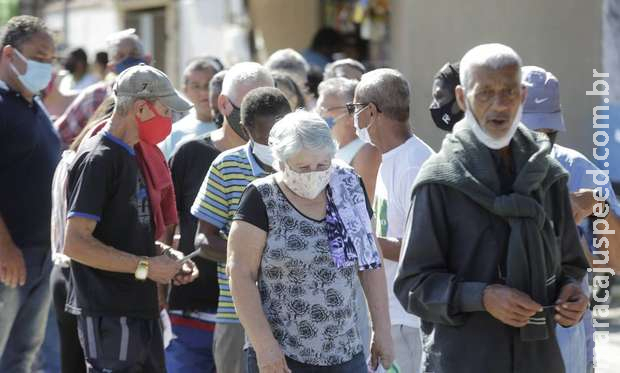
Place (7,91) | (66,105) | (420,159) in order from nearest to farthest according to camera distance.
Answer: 1. (420,159)
2. (7,91)
3. (66,105)

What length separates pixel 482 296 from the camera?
4.05 m

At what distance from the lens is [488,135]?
4172 mm

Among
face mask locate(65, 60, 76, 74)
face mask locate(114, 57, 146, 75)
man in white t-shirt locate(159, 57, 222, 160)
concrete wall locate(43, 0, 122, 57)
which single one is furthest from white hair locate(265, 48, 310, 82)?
concrete wall locate(43, 0, 122, 57)

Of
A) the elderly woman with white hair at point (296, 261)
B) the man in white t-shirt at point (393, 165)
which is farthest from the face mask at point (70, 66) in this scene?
the elderly woman with white hair at point (296, 261)

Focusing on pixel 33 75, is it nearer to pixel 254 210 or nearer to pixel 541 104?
pixel 254 210

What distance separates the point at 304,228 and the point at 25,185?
2.88m

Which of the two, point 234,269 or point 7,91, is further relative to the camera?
point 7,91

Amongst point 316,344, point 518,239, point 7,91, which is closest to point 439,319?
point 518,239

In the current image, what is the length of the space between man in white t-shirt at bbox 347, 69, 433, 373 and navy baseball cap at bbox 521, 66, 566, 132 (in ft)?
1.88

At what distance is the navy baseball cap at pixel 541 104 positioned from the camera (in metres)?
5.25

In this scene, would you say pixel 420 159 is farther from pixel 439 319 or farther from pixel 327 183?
pixel 439 319

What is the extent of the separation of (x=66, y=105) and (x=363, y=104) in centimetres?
519

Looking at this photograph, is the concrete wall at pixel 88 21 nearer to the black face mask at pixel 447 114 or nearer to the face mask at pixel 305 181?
the black face mask at pixel 447 114

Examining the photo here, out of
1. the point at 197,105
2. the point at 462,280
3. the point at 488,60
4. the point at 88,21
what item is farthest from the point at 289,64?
the point at 88,21
